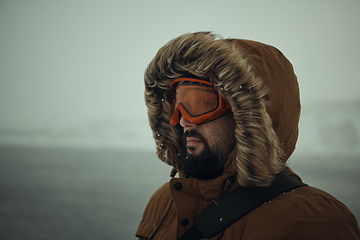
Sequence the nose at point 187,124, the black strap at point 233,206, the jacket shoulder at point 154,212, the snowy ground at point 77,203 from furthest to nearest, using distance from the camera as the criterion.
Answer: the snowy ground at point 77,203, the jacket shoulder at point 154,212, the nose at point 187,124, the black strap at point 233,206

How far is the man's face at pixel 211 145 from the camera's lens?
1.61 metres

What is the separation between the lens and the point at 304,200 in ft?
3.92

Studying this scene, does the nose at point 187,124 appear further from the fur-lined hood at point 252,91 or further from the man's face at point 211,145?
the fur-lined hood at point 252,91

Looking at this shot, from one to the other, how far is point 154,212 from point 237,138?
1.01 m

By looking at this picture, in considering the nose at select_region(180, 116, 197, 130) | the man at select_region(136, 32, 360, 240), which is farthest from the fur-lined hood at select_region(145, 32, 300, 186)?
the nose at select_region(180, 116, 197, 130)

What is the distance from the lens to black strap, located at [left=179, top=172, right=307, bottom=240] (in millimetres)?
1274

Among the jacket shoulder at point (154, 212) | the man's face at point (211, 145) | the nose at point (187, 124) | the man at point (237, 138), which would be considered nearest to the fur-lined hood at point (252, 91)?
the man at point (237, 138)

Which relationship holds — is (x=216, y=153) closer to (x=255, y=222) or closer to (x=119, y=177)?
(x=255, y=222)

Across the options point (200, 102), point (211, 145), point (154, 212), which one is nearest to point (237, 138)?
point (211, 145)

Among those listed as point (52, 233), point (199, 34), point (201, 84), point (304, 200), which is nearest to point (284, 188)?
point (304, 200)

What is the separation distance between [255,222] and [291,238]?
0.18m

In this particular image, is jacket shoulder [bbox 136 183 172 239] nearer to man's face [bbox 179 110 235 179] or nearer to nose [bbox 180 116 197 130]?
man's face [bbox 179 110 235 179]

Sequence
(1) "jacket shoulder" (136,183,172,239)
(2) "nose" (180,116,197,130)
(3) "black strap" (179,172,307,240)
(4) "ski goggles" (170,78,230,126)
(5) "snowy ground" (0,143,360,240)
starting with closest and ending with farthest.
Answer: (3) "black strap" (179,172,307,240) < (4) "ski goggles" (170,78,230,126) < (2) "nose" (180,116,197,130) < (1) "jacket shoulder" (136,183,172,239) < (5) "snowy ground" (0,143,360,240)

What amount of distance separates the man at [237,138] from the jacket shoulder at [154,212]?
0.01 m
